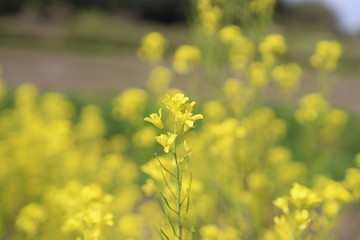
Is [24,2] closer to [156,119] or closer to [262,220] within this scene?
[262,220]

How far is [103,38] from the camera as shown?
1398 cm

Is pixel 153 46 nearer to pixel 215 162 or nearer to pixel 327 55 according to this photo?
pixel 215 162

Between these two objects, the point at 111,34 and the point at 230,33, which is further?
the point at 111,34

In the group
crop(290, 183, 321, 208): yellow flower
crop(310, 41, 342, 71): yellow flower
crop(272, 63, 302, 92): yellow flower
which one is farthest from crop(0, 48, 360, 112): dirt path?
crop(290, 183, 321, 208): yellow flower

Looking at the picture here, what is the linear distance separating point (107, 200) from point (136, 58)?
11.1 meters

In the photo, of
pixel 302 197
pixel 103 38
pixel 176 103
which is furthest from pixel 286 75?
pixel 103 38

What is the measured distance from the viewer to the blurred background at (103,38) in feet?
34.3

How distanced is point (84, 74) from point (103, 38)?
3.20 metres

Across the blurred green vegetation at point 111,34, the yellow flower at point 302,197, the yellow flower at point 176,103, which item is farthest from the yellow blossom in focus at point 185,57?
the blurred green vegetation at point 111,34

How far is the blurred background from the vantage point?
1045 centimetres

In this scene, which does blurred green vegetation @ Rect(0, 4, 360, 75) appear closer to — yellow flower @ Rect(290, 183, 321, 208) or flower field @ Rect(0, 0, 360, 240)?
flower field @ Rect(0, 0, 360, 240)

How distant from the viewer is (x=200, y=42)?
2.67 m

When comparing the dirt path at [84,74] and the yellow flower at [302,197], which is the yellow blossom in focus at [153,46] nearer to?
the yellow flower at [302,197]

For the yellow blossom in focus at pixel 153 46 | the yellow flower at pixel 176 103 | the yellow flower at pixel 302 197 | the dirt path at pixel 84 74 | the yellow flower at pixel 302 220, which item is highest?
the dirt path at pixel 84 74
